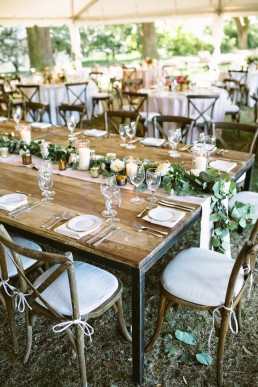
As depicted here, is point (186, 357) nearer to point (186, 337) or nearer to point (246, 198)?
point (186, 337)

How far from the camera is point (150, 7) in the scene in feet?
28.9

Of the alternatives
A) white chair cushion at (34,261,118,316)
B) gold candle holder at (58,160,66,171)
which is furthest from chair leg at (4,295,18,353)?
gold candle holder at (58,160,66,171)

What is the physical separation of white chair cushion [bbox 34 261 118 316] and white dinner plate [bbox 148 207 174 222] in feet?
1.25

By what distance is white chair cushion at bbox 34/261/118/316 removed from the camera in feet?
5.54

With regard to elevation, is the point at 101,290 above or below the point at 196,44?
below

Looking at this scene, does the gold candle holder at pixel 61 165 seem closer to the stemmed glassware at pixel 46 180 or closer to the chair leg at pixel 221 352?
the stemmed glassware at pixel 46 180

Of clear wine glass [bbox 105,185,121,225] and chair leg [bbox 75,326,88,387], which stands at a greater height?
clear wine glass [bbox 105,185,121,225]

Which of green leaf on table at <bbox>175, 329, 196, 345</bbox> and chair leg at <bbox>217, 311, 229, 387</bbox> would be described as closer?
chair leg at <bbox>217, 311, 229, 387</bbox>

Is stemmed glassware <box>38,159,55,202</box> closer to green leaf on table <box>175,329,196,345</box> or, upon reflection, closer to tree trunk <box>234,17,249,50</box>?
green leaf on table <box>175,329,196,345</box>

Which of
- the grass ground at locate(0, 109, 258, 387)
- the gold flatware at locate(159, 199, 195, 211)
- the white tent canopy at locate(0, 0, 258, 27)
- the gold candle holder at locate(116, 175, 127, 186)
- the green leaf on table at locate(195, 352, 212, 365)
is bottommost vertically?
the grass ground at locate(0, 109, 258, 387)

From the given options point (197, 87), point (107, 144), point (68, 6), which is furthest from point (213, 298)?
point (68, 6)

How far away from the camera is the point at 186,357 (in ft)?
6.47

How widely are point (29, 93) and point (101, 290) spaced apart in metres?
5.74

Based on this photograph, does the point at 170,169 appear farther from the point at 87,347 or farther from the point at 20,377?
the point at 20,377
